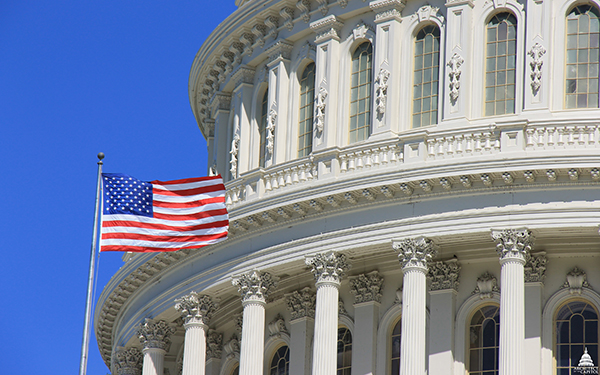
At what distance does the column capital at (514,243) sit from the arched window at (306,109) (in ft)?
28.9

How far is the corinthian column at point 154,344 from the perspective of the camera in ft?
167

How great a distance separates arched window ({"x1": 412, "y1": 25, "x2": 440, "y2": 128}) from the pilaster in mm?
2734

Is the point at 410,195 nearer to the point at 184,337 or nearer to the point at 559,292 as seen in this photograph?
the point at 559,292

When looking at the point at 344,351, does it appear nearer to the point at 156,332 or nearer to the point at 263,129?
the point at 156,332

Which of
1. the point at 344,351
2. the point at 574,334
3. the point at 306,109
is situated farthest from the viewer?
the point at 306,109

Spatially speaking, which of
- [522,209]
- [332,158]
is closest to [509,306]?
[522,209]

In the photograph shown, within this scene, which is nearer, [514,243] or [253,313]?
[514,243]

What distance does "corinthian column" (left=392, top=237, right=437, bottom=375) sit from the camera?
41875mm

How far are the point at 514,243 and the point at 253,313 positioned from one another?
8.94 metres

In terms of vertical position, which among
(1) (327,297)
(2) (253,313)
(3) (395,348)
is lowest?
(3) (395,348)

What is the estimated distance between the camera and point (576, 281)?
142 feet

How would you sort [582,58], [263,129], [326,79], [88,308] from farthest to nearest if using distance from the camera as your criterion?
[263,129]
[326,79]
[582,58]
[88,308]

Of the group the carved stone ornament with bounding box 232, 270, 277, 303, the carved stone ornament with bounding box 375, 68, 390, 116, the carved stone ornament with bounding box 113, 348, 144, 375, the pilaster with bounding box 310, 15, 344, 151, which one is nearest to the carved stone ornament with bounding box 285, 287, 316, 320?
the carved stone ornament with bounding box 232, 270, 277, 303

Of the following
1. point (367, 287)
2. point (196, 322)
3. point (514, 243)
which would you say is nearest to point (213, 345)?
point (196, 322)
